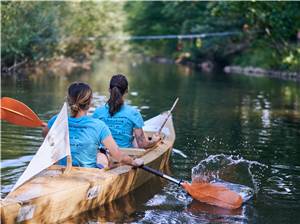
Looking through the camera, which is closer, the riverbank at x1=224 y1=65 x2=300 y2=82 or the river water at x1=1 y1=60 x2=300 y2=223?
the river water at x1=1 y1=60 x2=300 y2=223

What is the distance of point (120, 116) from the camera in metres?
7.62

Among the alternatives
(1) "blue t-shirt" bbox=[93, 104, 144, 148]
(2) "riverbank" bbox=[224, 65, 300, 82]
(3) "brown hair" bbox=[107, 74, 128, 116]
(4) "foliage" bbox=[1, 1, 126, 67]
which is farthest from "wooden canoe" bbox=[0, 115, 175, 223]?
(2) "riverbank" bbox=[224, 65, 300, 82]

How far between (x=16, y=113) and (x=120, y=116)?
1328 mm

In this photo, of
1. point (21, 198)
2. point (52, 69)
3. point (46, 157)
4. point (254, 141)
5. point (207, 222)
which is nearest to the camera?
point (21, 198)

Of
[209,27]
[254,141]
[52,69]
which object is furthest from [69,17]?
[254,141]

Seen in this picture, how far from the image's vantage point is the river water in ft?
22.3

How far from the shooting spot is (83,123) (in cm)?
648

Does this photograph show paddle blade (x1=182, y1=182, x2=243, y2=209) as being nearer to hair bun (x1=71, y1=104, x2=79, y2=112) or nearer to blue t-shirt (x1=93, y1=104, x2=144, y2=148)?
blue t-shirt (x1=93, y1=104, x2=144, y2=148)

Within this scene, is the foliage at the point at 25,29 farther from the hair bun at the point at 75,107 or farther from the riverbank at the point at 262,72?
the hair bun at the point at 75,107

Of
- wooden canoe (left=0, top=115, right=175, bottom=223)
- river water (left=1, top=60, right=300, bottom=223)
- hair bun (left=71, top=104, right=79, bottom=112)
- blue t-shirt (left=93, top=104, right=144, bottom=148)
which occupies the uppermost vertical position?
hair bun (left=71, top=104, right=79, bottom=112)

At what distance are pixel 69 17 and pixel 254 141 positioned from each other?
25.8 meters

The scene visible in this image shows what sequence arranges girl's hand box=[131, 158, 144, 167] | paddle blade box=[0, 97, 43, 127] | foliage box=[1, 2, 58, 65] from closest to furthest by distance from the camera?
paddle blade box=[0, 97, 43, 127] < girl's hand box=[131, 158, 144, 167] < foliage box=[1, 2, 58, 65]

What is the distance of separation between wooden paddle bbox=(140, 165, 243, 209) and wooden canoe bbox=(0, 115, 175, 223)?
384 mm

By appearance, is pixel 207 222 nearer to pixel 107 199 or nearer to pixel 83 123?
pixel 107 199
